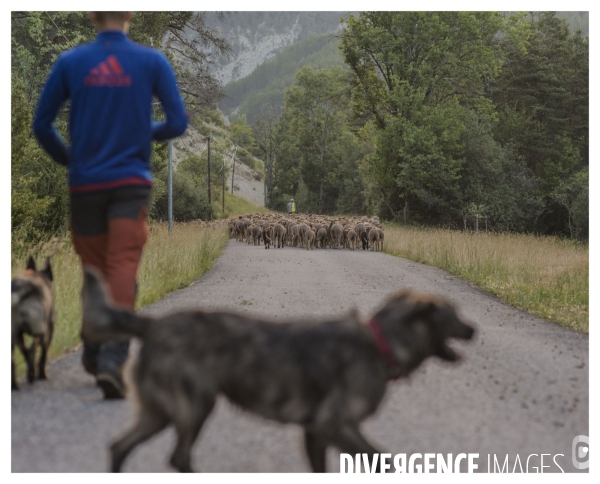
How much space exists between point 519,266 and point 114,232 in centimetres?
595

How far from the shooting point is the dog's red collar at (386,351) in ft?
8.50

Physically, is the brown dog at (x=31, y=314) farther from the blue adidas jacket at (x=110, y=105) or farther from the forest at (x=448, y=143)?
the forest at (x=448, y=143)

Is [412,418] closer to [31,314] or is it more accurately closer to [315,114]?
[31,314]

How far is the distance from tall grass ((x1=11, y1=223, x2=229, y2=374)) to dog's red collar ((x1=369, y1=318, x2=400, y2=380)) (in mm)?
2708

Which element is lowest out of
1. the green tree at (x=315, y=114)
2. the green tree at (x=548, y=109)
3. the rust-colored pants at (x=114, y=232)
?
the rust-colored pants at (x=114, y=232)

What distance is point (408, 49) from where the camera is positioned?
9648mm

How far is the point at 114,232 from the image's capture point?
340 cm

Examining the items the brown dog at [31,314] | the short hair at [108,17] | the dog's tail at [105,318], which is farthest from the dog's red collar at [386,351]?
the brown dog at [31,314]

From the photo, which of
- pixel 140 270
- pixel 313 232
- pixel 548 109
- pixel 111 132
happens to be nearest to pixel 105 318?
pixel 111 132

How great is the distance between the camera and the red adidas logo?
3.21 meters

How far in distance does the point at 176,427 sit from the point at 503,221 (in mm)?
8954

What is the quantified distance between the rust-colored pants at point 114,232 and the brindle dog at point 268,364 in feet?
Answer: 2.53
